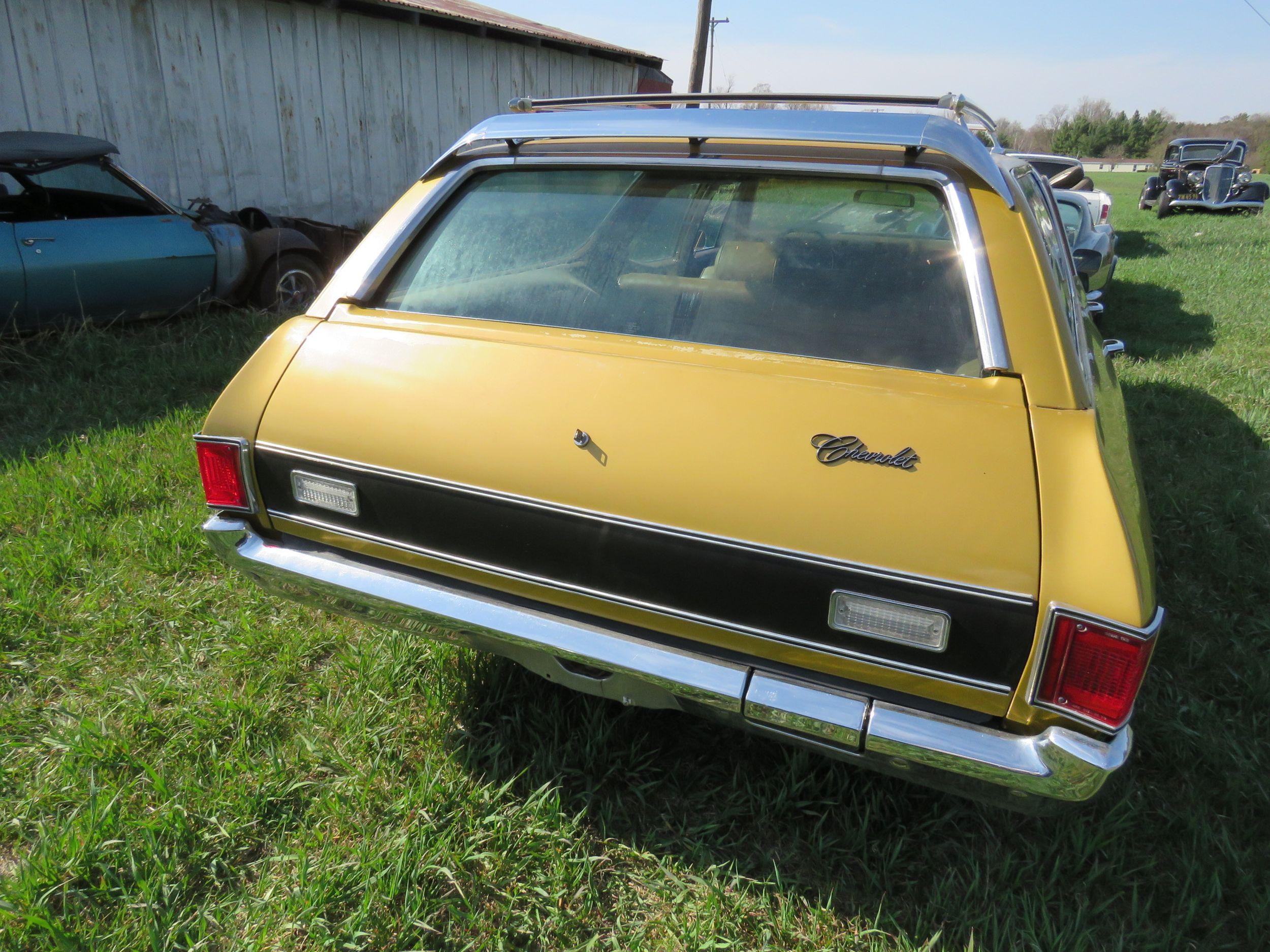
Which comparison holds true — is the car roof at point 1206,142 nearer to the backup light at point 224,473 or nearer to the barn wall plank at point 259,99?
the barn wall plank at point 259,99

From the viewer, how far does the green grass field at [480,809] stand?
184 centimetres

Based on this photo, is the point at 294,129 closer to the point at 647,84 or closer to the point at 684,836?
the point at 647,84

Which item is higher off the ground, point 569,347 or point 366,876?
point 569,347

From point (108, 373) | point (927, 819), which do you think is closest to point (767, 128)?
point (927, 819)

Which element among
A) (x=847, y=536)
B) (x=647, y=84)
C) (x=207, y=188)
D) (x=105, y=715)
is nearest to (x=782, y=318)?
(x=847, y=536)

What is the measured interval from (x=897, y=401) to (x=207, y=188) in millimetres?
9095

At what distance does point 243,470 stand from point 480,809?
1.07m

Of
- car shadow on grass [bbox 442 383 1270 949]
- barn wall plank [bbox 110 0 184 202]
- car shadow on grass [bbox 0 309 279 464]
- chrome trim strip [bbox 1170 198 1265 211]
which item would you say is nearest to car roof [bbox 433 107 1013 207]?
car shadow on grass [bbox 442 383 1270 949]

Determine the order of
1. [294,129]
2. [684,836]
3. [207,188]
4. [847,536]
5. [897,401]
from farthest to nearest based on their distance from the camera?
[294,129]
[207,188]
[684,836]
[897,401]
[847,536]

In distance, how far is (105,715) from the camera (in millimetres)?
2389

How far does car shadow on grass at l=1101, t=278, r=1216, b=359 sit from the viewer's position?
6.77 meters

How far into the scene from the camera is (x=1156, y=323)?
25.1ft

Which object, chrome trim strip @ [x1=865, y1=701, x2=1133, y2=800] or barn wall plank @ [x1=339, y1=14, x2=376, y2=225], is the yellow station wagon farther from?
barn wall plank @ [x1=339, y1=14, x2=376, y2=225]

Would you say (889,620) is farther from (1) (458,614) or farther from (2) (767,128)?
(2) (767,128)
